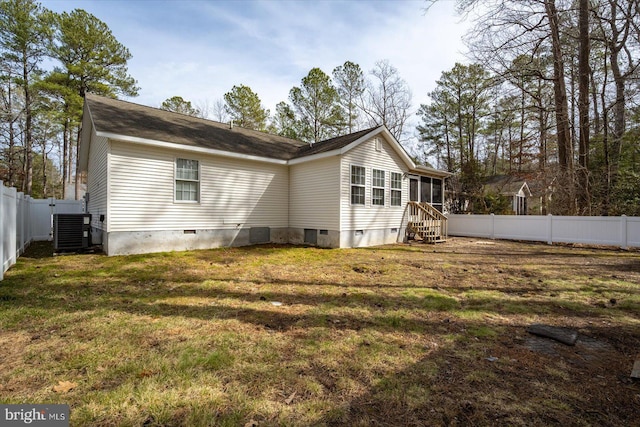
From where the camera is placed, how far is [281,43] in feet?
45.1

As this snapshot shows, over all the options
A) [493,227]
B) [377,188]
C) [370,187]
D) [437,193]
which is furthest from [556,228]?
[370,187]

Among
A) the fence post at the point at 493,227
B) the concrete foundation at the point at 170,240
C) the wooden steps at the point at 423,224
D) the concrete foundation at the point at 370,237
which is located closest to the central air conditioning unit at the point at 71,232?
the concrete foundation at the point at 170,240

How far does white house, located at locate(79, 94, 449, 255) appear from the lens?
8.63 metres

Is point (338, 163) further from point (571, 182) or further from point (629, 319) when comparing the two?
point (571, 182)

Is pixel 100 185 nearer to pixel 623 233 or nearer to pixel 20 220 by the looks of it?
pixel 20 220

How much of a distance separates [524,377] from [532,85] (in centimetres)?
2175

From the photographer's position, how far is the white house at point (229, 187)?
8633 mm

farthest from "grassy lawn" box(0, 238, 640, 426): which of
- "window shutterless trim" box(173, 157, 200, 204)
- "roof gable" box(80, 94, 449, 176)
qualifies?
"roof gable" box(80, 94, 449, 176)

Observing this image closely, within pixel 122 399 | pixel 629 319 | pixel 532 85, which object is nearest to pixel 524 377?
pixel 629 319

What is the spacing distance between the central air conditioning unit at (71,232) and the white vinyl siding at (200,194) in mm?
1490

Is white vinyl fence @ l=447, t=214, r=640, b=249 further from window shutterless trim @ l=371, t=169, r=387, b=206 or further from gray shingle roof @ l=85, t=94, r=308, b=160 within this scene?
gray shingle roof @ l=85, t=94, r=308, b=160

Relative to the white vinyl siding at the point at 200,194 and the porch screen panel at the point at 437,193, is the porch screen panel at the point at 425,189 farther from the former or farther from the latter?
the white vinyl siding at the point at 200,194

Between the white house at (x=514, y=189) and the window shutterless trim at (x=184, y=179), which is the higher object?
the white house at (x=514, y=189)

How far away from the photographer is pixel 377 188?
12.0m
